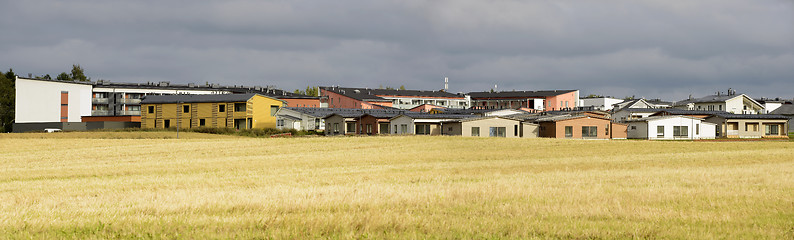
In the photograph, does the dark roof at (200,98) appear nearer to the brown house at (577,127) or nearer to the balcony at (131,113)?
the balcony at (131,113)

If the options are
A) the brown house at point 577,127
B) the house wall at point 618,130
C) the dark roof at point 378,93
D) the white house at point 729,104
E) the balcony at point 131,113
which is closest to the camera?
the brown house at point 577,127

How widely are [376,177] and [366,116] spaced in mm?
58841

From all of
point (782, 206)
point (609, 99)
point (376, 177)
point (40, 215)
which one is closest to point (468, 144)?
point (376, 177)

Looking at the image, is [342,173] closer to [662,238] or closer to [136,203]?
[136,203]

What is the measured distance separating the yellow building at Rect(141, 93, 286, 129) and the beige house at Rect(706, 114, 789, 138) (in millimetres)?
61123

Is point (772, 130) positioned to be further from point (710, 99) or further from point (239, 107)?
point (239, 107)

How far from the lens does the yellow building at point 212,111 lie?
94062 millimetres

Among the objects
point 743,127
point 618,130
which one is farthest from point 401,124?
point 743,127

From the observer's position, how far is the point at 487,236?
11.7 m

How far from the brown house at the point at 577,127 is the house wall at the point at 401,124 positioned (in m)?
14.5

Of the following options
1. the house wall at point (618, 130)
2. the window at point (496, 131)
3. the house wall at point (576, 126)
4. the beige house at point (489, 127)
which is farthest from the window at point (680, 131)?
the window at point (496, 131)

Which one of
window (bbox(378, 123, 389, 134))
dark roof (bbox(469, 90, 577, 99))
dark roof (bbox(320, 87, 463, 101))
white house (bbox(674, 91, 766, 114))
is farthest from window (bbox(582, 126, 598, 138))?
dark roof (bbox(469, 90, 577, 99))

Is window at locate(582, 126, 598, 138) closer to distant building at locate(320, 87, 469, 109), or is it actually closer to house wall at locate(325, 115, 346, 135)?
house wall at locate(325, 115, 346, 135)

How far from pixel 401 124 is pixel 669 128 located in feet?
109
